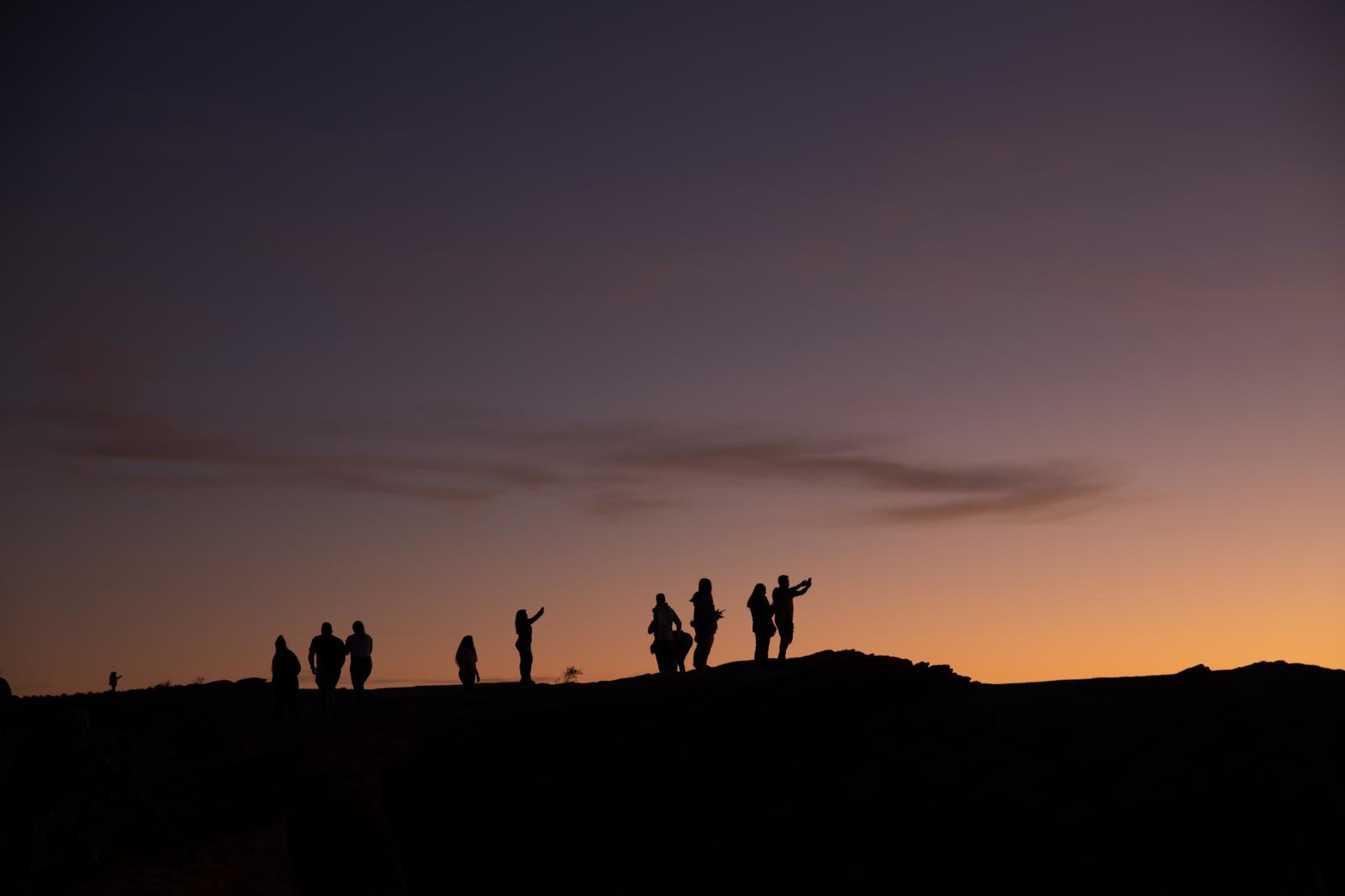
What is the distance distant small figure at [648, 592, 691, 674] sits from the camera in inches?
1070

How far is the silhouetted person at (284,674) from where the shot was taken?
27.4m

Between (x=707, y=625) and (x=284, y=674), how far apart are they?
9.66 m

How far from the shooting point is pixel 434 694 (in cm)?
3091

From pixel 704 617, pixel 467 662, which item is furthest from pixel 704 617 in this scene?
pixel 467 662

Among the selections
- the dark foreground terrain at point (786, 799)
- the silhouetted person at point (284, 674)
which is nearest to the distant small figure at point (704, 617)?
the dark foreground terrain at point (786, 799)

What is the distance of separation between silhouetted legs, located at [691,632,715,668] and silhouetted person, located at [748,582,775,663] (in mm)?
1165

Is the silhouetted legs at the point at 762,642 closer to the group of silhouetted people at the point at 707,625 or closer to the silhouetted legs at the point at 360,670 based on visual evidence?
the group of silhouetted people at the point at 707,625

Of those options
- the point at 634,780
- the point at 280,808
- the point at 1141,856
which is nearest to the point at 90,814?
the point at 280,808

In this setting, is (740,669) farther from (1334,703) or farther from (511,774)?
(1334,703)

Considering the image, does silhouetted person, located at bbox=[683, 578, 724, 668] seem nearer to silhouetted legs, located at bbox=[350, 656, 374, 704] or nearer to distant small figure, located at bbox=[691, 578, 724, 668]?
distant small figure, located at bbox=[691, 578, 724, 668]

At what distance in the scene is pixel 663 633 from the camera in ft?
89.1

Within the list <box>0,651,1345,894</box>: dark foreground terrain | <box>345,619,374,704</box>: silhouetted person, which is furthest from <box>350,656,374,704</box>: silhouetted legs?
<box>0,651,1345,894</box>: dark foreground terrain

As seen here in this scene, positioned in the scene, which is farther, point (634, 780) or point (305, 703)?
point (305, 703)

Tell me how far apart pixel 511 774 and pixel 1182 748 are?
10548 millimetres
